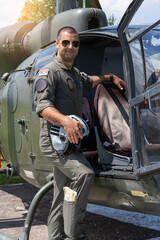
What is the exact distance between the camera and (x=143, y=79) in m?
2.70

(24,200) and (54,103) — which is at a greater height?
(54,103)

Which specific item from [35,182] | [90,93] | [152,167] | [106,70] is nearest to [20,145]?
[35,182]

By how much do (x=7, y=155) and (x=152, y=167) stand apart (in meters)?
2.60

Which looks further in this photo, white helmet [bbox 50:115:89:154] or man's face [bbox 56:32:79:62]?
man's face [bbox 56:32:79:62]

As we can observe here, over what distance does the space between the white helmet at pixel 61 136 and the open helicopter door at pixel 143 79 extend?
0.40m

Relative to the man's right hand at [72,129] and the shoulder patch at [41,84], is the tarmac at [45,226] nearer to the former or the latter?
the man's right hand at [72,129]

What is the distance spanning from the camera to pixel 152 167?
2.56 metres

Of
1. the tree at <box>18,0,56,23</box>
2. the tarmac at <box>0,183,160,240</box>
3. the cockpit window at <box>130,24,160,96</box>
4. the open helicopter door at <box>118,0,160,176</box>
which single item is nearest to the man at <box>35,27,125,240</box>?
the open helicopter door at <box>118,0,160,176</box>

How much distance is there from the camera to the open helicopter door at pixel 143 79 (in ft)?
8.40

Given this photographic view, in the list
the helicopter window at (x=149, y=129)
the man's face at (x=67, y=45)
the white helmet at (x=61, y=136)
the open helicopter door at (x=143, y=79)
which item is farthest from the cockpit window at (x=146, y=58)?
the man's face at (x=67, y=45)

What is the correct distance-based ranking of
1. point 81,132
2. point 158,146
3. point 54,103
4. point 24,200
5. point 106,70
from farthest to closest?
1. point 24,200
2. point 106,70
3. point 54,103
4. point 81,132
5. point 158,146

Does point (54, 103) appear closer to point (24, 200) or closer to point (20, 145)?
point (20, 145)

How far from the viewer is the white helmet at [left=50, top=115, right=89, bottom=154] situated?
2922mm

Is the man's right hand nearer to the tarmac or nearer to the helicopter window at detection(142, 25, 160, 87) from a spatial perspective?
the helicopter window at detection(142, 25, 160, 87)
